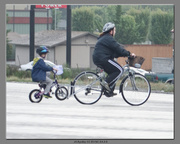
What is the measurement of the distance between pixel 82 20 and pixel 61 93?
41321 millimetres

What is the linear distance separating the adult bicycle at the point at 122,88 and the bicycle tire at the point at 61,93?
251 mm

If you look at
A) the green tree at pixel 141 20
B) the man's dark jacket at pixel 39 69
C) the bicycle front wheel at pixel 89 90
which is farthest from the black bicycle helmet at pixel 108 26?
the green tree at pixel 141 20

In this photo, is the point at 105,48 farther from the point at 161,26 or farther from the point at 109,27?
the point at 161,26

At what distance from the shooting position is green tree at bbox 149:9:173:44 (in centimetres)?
5300

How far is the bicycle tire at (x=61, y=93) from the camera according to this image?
11292mm

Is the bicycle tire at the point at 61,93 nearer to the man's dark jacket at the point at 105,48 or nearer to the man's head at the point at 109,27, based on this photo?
the man's dark jacket at the point at 105,48

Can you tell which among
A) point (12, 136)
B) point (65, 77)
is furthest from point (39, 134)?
point (65, 77)

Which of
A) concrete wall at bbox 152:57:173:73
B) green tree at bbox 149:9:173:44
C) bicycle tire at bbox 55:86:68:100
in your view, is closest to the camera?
bicycle tire at bbox 55:86:68:100

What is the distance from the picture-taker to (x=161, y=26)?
53.9 meters

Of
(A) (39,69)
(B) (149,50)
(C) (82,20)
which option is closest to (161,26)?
(B) (149,50)

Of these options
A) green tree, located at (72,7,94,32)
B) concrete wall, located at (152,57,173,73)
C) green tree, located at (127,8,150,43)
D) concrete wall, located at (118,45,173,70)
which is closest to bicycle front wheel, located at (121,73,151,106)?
concrete wall, located at (152,57,173,73)

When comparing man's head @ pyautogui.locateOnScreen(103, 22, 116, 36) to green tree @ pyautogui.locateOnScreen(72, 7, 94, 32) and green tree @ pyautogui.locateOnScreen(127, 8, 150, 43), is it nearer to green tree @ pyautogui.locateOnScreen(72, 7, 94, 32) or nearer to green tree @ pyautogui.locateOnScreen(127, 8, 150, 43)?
green tree @ pyautogui.locateOnScreen(72, 7, 94, 32)

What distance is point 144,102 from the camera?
11.2 m

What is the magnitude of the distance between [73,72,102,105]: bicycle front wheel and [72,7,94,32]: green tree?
4086cm
